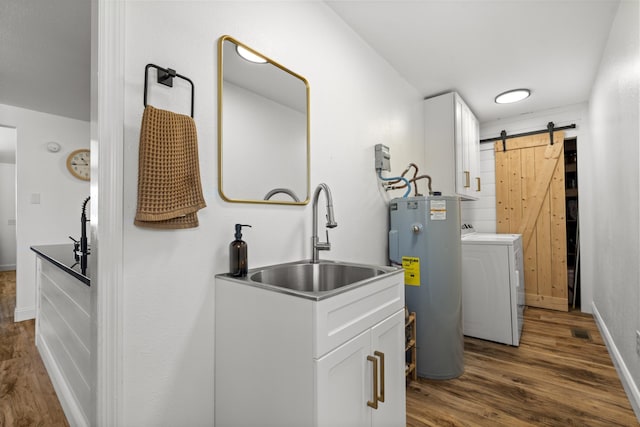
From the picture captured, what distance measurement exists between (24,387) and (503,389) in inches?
114

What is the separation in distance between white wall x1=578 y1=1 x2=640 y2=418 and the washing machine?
609 millimetres

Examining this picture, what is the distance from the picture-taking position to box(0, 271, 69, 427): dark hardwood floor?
161 cm

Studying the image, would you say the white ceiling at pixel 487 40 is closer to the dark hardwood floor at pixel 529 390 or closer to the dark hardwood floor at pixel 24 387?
the dark hardwood floor at pixel 529 390

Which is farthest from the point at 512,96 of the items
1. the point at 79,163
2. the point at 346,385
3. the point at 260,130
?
the point at 79,163

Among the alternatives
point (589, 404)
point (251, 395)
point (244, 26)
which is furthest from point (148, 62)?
point (589, 404)

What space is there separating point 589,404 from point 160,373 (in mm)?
2225

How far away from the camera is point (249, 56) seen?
1.40 meters

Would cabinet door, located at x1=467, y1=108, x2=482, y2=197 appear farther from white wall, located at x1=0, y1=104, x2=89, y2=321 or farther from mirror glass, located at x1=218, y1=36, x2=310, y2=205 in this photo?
white wall, located at x1=0, y1=104, x2=89, y2=321

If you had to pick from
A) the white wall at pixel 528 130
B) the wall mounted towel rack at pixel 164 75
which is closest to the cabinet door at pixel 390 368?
the wall mounted towel rack at pixel 164 75

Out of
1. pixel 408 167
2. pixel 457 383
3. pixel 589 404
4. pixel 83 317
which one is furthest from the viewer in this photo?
pixel 408 167

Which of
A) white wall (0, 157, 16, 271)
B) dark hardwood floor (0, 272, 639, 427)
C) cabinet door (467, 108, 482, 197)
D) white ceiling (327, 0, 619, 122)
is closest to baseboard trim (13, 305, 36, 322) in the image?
dark hardwood floor (0, 272, 639, 427)

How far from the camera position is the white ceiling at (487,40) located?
1895 mm

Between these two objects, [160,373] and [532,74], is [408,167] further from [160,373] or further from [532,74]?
[160,373]

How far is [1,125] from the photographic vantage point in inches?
128
